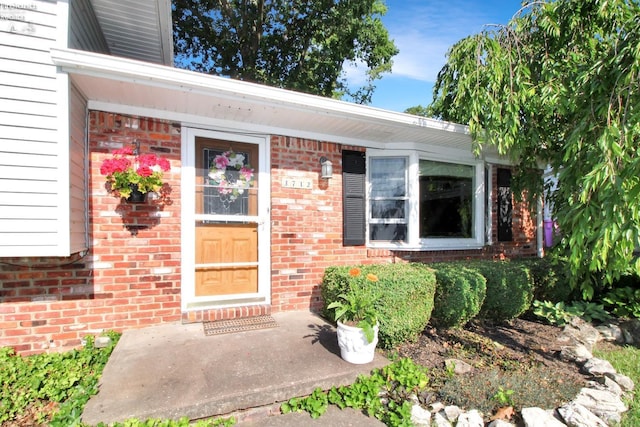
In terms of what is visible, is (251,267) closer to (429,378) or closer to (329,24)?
(429,378)

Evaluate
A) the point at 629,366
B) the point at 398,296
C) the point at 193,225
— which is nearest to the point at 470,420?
the point at 398,296

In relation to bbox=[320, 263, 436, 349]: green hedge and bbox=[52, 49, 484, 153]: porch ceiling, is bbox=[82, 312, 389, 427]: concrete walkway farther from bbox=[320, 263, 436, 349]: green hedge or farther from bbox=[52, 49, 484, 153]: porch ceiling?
bbox=[52, 49, 484, 153]: porch ceiling

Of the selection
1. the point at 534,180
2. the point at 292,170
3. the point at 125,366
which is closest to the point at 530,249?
the point at 534,180

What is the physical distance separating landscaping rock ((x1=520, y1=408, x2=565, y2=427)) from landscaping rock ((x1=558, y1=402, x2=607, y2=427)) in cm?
8

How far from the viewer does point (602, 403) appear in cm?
251

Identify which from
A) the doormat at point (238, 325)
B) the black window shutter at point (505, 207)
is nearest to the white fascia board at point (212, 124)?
the doormat at point (238, 325)

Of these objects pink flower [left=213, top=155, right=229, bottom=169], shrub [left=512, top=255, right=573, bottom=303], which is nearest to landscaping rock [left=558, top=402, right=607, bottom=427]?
shrub [left=512, top=255, right=573, bottom=303]

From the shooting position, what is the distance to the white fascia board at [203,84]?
8.72 ft

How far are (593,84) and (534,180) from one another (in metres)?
2.17

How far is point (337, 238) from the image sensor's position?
14.7 feet

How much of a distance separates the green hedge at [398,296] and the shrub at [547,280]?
195cm

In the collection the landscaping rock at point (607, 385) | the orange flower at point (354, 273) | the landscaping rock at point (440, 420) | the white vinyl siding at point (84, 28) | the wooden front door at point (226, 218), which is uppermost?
the white vinyl siding at point (84, 28)

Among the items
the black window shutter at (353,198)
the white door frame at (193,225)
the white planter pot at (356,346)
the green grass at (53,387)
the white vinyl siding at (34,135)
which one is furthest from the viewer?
the black window shutter at (353,198)

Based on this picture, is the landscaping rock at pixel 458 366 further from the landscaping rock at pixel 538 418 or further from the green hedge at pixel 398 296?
the landscaping rock at pixel 538 418
